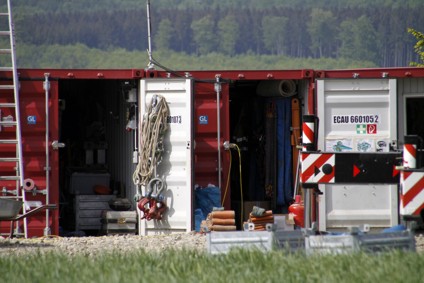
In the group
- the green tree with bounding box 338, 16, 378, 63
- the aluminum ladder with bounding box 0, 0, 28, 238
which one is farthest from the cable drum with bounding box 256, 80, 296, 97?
the green tree with bounding box 338, 16, 378, 63

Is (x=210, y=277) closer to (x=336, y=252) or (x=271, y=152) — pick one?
(x=336, y=252)

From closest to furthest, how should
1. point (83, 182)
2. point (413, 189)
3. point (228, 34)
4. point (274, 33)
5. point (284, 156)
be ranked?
point (413, 189) < point (284, 156) < point (83, 182) < point (274, 33) < point (228, 34)

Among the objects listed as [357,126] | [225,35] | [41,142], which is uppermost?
[225,35]

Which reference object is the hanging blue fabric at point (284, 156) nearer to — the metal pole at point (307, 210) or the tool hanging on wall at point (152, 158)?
the tool hanging on wall at point (152, 158)

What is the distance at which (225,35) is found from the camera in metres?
145

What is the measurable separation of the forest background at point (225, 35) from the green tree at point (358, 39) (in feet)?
0.36

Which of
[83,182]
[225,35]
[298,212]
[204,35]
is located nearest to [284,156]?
[298,212]

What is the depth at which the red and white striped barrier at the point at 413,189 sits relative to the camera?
1283 cm

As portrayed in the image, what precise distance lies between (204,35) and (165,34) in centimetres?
500

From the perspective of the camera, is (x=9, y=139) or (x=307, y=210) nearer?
(x=307, y=210)

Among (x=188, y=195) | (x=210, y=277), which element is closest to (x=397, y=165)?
(x=210, y=277)

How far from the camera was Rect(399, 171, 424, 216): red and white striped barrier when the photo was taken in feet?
42.1

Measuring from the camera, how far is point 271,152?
20.7 metres

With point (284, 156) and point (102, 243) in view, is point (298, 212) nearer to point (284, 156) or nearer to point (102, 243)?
point (284, 156)
